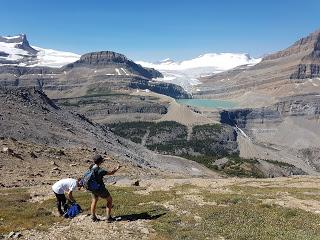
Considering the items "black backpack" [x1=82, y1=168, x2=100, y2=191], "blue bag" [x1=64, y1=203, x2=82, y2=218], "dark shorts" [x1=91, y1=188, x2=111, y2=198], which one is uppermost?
"black backpack" [x1=82, y1=168, x2=100, y2=191]

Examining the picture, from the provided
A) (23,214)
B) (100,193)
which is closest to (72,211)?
(100,193)

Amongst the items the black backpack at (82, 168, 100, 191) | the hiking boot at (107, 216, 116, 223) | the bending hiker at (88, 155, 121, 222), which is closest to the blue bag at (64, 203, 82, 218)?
the bending hiker at (88, 155, 121, 222)

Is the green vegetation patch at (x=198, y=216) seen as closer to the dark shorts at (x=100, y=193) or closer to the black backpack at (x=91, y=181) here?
the dark shorts at (x=100, y=193)

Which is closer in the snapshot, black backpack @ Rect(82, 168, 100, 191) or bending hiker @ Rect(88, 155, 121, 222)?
bending hiker @ Rect(88, 155, 121, 222)

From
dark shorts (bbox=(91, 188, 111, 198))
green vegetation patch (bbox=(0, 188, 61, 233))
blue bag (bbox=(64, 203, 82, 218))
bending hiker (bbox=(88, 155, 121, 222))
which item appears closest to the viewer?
bending hiker (bbox=(88, 155, 121, 222))

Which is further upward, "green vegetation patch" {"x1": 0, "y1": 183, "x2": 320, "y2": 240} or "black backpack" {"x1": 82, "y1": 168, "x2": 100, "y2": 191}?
"black backpack" {"x1": 82, "y1": 168, "x2": 100, "y2": 191}

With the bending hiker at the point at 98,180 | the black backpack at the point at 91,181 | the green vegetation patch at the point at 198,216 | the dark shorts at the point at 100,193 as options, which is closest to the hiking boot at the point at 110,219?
the bending hiker at the point at 98,180

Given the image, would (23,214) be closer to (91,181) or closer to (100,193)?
(100,193)

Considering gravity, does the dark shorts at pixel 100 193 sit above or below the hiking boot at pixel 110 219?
above

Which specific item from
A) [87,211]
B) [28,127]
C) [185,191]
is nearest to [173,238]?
[87,211]

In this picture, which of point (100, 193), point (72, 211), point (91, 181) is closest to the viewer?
point (91, 181)

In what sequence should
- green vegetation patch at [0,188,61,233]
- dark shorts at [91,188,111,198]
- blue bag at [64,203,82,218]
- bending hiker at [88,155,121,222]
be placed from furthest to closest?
1. blue bag at [64,203,82,218]
2. green vegetation patch at [0,188,61,233]
3. dark shorts at [91,188,111,198]
4. bending hiker at [88,155,121,222]

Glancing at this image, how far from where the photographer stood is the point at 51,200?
40625 millimetres

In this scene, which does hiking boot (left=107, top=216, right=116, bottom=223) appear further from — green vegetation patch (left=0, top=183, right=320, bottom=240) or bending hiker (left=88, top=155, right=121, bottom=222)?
green vegetation patch (left=0, top=183, right=320, bottom=240)
